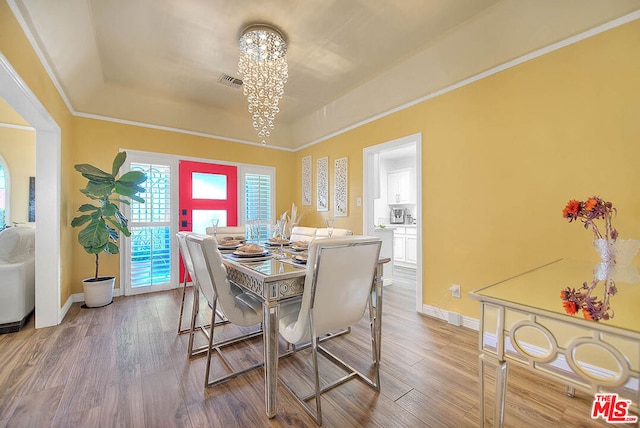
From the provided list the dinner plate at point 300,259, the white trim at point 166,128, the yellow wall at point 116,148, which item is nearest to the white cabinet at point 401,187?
the white trim at point 166,128

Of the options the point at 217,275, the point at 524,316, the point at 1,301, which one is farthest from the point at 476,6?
the point at 1,301

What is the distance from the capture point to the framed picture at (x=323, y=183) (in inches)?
181

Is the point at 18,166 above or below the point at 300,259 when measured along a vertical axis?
above

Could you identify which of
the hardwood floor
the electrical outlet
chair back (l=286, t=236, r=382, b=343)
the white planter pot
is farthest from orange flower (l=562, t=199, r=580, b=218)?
the white planter pot

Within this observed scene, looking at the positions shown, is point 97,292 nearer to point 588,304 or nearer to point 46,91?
point 46,91

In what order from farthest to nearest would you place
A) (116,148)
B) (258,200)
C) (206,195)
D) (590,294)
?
(258,200)
(206,195)
(116,148)
(590,294)

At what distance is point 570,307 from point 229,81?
391cm

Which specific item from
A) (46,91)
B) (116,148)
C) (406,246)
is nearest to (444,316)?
(406,246)

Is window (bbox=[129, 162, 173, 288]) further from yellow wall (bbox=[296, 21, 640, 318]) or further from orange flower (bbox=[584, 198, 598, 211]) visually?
orange flower (bbox=[584, 198, 598, 211])

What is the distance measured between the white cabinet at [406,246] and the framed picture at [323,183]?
1.88 metres

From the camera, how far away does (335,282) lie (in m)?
1.50

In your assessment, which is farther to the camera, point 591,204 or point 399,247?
point 399,247

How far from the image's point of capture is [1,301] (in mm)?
2482

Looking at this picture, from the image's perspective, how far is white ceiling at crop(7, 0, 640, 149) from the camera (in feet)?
6.95
